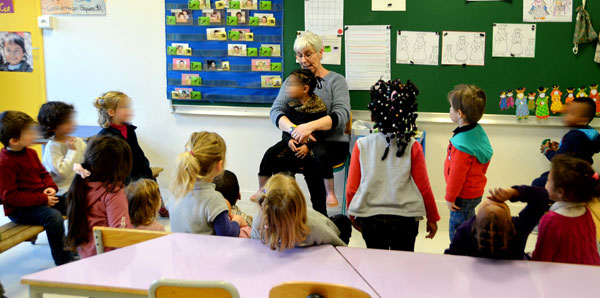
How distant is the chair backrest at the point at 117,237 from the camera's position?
1881 mm

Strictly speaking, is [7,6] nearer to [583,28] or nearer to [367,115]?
[367,115]

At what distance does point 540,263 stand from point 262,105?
2.80m

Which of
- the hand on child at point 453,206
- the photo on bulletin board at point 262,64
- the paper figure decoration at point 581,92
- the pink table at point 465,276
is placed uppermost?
the photo on bulletin board at point 262,64

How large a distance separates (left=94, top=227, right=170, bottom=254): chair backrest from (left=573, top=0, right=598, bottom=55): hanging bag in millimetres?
3359

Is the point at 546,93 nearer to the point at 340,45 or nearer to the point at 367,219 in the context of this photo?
the point at 340,45

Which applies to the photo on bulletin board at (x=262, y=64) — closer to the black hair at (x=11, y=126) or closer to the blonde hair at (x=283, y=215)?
the black hair at (x=11, y=126)

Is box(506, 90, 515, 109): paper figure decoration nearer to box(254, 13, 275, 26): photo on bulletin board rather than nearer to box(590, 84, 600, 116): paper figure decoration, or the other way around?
box(590, 84, 600, 116): paper figure decoration

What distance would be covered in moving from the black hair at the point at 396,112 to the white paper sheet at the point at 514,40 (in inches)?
72.6

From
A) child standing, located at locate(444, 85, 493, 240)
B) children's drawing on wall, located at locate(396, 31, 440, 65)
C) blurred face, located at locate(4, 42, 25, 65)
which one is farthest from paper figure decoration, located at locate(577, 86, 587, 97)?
blurred face, located at locate(4, 42, 25, 65)

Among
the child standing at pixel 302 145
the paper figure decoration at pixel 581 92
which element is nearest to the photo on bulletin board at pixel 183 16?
the child standing at pixel 302 145

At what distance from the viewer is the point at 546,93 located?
3799mm

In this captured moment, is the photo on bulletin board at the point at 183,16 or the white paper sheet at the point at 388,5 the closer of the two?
the white paper sheet at the point at 388,5

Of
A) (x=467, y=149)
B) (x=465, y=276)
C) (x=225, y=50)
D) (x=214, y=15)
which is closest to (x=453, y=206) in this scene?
(x=467, y=149)

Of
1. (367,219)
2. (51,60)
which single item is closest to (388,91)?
(367,219)
